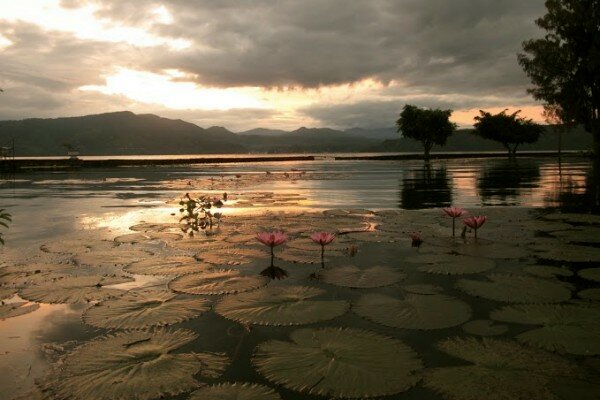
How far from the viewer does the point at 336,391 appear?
293cm

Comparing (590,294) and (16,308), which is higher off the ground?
(16,308)

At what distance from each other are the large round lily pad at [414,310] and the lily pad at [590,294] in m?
1.48

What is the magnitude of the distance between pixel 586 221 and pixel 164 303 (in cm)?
1015

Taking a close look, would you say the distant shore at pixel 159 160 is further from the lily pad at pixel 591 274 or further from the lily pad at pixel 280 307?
the lily pad at pixel 280 307

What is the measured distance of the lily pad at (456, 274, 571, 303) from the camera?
4832 mm

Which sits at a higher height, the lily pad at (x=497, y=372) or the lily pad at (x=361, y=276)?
the lily pad at (x=361, y=276)

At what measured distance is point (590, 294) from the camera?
16.3 ft

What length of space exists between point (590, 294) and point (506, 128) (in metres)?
86.5

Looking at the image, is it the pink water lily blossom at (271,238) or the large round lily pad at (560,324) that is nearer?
the large round lily pad at (560,324)

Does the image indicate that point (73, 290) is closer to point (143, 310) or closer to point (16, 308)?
point (16, 308)

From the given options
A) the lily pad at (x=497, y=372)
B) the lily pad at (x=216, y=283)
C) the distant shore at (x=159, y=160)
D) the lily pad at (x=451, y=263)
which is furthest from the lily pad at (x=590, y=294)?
the distant shore at (x=159, y=160)

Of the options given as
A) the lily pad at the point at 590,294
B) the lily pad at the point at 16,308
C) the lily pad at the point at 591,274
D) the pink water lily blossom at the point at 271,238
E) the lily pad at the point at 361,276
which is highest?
the pink water lily blossom at the point at 271,238

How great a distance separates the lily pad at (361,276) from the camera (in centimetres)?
552

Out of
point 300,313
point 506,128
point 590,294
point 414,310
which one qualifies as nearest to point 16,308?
point 300,313
